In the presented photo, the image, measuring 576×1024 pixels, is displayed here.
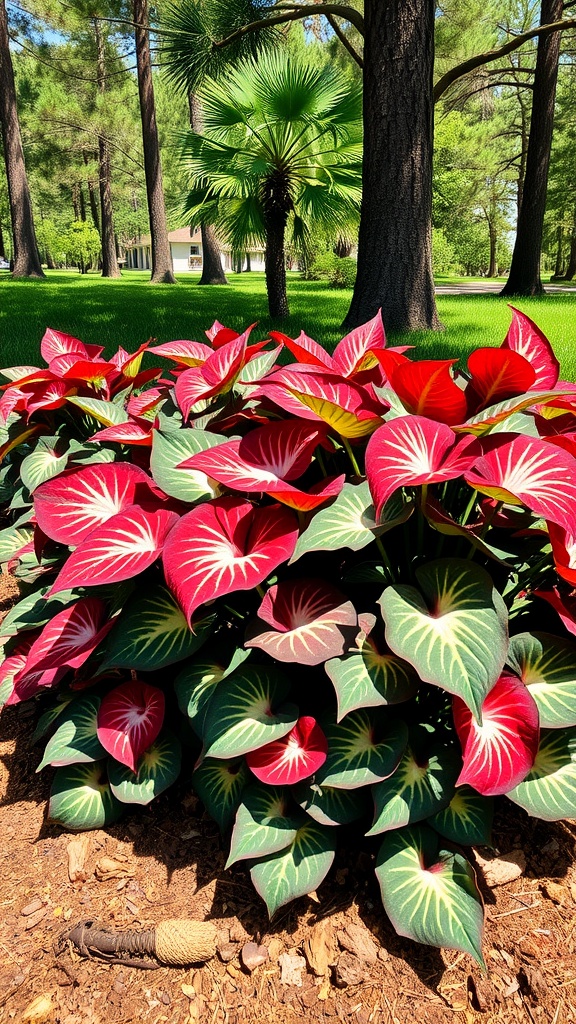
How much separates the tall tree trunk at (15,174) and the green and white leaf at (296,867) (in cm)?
1651

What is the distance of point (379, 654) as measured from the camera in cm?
107

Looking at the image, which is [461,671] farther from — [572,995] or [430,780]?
[572,995]

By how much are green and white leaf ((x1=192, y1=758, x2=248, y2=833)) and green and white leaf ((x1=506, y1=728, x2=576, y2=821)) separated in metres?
0.52

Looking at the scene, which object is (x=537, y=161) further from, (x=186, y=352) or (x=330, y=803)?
(x=330, y=803)

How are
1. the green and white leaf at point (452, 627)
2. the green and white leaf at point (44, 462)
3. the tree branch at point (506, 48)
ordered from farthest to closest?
the tree branch at point (506, 48) < the green and white leaf at point (44, 462) < the green and white leaf at point (452, 627)

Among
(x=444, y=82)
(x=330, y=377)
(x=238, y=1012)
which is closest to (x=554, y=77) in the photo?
(x=444, y=82)

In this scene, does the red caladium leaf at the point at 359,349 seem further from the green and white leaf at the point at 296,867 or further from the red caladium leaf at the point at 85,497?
the green and white leaf at the point at 296,867

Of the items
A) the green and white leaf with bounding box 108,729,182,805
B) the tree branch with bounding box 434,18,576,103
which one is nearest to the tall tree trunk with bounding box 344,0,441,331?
the tree branch with bounding box 434,18,576,103

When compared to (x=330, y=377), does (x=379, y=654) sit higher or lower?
lower

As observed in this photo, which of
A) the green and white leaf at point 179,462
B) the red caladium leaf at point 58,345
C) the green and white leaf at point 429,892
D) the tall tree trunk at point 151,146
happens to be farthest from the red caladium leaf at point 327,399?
the tall tree trunk at point 151,146

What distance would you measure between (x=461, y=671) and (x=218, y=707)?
1.51ft

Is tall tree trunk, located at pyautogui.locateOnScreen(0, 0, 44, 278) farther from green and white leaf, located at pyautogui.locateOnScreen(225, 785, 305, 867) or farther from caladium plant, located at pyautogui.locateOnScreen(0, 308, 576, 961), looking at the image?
green and white leaf, located at pyautogui.locateOnScreen(225, 785, 305, 867)

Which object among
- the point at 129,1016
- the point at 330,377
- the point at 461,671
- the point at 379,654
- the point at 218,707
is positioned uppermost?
the point at 330,377

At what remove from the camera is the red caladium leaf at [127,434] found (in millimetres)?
1276
